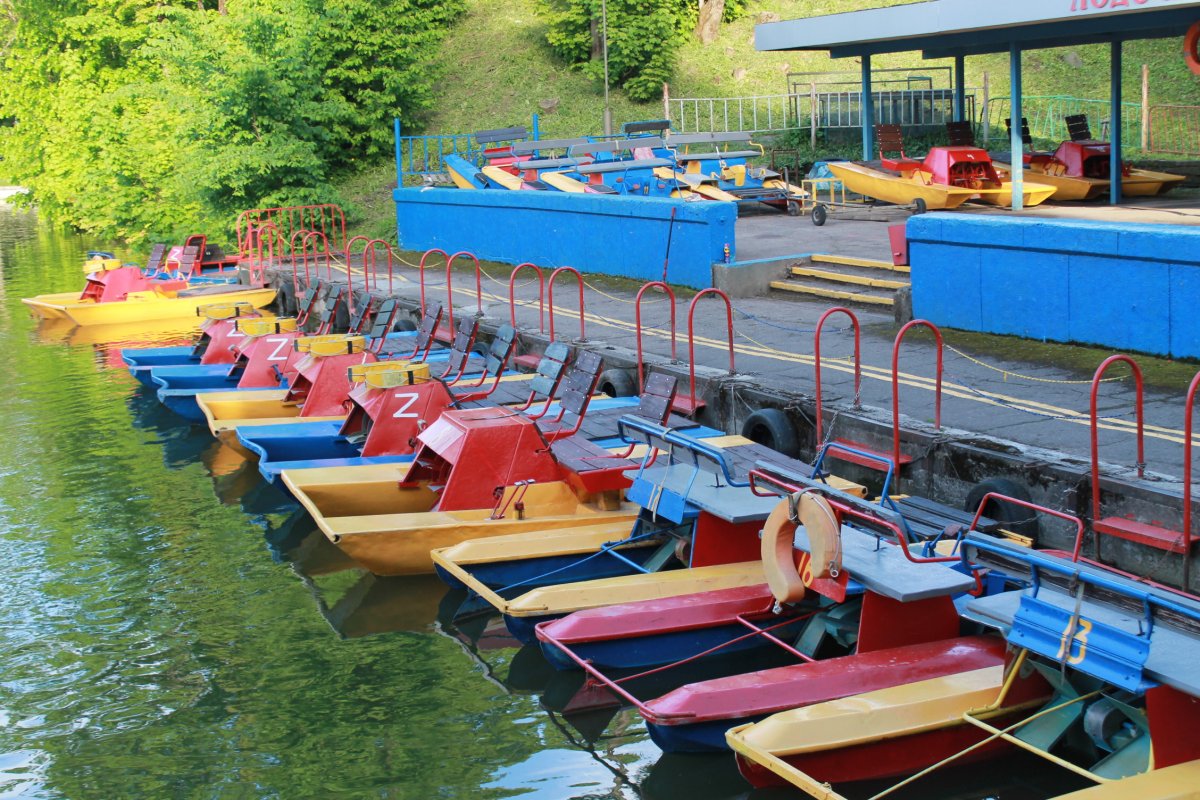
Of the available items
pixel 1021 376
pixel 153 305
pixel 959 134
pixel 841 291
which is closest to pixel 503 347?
pixel 841 291

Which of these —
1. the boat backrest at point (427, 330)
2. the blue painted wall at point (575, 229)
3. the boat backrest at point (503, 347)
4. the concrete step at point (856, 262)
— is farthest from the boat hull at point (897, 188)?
the boat backrest at point (503, 347)

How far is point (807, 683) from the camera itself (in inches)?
308

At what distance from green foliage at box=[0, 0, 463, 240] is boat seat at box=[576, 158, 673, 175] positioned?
419 inches

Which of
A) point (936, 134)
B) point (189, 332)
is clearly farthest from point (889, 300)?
point (936, 134)

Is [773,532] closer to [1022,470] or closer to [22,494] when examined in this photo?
[1022,470]

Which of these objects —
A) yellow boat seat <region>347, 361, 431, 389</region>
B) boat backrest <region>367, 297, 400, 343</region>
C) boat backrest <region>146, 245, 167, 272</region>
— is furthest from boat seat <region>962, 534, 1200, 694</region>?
boat backrest <region>146, 245, 167, 272</region>

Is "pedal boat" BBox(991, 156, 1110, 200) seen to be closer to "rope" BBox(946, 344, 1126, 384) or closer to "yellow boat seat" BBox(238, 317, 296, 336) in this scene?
"rope" BBox(946, 344, 1126, 384)

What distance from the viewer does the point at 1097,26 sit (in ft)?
71.3

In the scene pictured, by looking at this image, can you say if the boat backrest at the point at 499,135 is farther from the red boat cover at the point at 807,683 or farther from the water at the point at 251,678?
the red boat cover at the point at 807,683

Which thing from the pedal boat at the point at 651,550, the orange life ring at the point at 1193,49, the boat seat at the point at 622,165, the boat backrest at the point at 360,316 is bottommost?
the pedal boat at the point at 651,550

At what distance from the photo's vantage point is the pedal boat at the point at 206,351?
1980cm

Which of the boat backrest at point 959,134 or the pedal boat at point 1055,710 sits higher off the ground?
the boat backrest at point 959,134

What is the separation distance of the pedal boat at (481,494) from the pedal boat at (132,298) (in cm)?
1518

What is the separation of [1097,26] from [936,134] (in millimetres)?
11484
